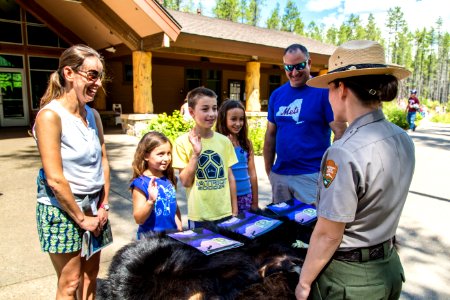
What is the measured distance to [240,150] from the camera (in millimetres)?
3256

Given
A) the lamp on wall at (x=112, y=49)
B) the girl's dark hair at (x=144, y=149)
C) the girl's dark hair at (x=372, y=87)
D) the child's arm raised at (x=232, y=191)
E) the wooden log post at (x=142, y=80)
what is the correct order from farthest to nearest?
the lamp on wall at (x=112, y=49) < the wooden log post at (x=142, y=80) < the child's arm raised at (x=232, y=191) < the girl's dark hair at (x=144, y=149) < the girl's dark hair at (x=372, y=87)

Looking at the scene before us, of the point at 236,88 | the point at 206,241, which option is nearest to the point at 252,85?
the point at 236,88

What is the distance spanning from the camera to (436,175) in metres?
7.54

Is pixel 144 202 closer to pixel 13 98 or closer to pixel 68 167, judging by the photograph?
pixel 68 167

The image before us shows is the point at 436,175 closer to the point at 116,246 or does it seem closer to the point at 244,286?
the point at 116,246

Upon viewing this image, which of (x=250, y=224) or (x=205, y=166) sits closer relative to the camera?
(x=250, y=224)

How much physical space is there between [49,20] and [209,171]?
49.7ft

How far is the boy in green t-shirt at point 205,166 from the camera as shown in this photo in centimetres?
267

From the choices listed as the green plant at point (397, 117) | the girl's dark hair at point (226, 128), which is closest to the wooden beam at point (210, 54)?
the green plant at point (397, 117)

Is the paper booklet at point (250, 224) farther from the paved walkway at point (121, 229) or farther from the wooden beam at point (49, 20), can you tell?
the wooden beam at point (49, 20)

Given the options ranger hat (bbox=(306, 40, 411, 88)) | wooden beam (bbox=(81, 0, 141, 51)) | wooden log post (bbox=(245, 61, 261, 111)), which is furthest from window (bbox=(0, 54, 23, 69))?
ranger hat (bbox=(306, 40, 411, 88))

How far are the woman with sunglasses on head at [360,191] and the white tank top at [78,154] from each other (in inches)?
57.0

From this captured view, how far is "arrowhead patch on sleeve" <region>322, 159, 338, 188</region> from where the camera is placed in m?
1.30

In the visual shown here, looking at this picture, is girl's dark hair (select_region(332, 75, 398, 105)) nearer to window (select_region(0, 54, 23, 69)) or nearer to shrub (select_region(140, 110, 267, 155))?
shrub (select_region(140, 110, 267, 155))
